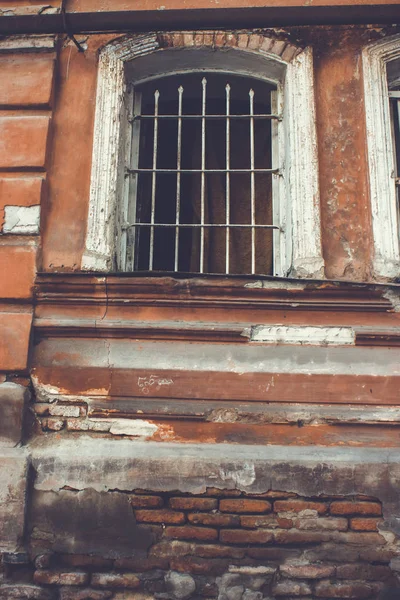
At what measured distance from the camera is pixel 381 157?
3.86m

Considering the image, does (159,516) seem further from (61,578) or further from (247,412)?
(247,412)

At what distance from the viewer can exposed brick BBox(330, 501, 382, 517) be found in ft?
10.5

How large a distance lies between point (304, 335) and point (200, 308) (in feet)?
2.39

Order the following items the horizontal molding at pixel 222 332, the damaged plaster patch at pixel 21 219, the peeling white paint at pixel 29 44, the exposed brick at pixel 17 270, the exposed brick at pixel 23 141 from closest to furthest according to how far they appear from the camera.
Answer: the horizontal molding at pixel 222 332 → the exposed brick at pixel 17 270 → the damaged plaster patch at pixel 21 219 → the exposed brick at pixel 23 141 → the peeling white paint at pixel 29 44

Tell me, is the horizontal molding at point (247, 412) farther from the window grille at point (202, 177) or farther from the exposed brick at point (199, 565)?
the window grille at point (202, 177)

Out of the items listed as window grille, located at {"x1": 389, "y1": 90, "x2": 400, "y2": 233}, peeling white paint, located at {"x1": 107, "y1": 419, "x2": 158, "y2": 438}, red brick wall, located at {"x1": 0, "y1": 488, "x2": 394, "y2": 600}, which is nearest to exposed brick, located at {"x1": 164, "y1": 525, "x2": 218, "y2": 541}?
red brick wall, located at {"x1": 0, "y1": 488, "x2": 394, "y2": 600}

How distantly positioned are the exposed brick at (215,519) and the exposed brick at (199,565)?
20 centimetres

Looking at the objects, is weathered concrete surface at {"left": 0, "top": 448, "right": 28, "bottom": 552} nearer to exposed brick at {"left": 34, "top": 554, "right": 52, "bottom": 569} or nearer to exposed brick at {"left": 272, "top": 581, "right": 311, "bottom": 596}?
exposed brick at {"left": 34, "top": 554, "right": 52, "bottom": 569}

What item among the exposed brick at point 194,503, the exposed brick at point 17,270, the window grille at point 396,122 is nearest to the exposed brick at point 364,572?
the exposed brick at point 194,503

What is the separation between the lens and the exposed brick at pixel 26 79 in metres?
4.04

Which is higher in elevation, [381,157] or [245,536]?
[381,157]

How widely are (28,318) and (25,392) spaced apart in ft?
1.65

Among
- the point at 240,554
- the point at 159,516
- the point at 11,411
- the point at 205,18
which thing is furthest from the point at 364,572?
the point at 205,18

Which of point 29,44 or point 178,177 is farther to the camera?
point 29,44
